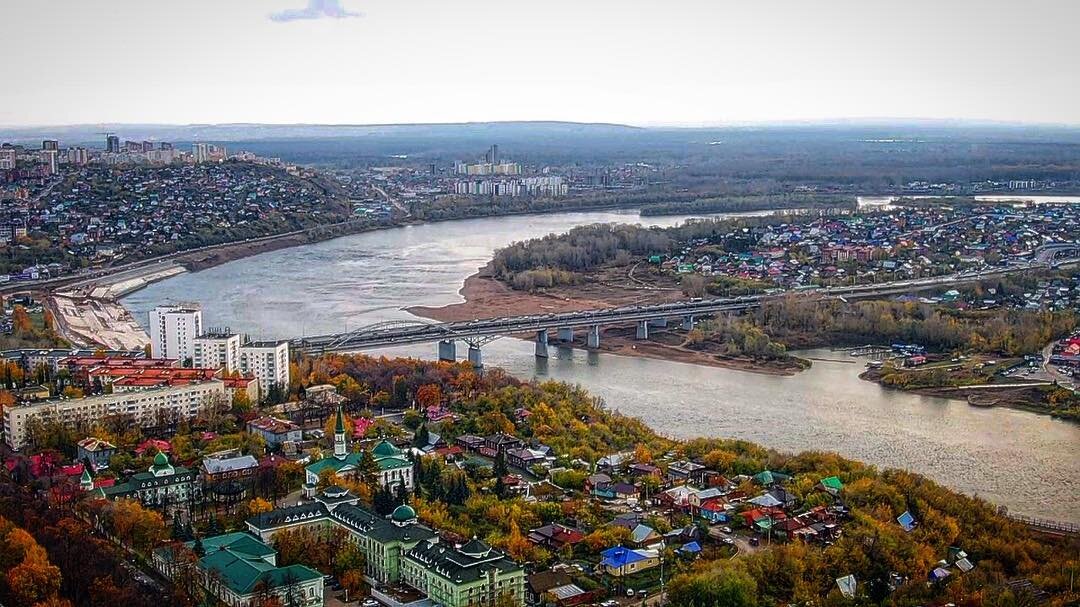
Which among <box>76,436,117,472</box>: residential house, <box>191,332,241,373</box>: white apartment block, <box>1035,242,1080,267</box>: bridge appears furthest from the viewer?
<box>1035,242,1080,267</box>: bridge

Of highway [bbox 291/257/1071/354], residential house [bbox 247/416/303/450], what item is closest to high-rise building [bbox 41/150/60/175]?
highway [bbox 291/257/1071/354]

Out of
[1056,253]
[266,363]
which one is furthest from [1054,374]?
[1056,253]

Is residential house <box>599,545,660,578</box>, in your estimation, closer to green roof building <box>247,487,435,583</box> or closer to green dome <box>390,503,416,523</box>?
green roof building <box>247,487,435,583</box>

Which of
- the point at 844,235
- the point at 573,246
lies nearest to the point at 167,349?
the point at 573,246

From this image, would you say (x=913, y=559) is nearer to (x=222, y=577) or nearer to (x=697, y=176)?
(x=222, y=577)

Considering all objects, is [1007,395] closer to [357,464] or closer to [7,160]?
[357,464]

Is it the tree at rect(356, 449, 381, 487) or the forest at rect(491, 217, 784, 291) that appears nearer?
the tree at rect(356, 449, 381, 487)
